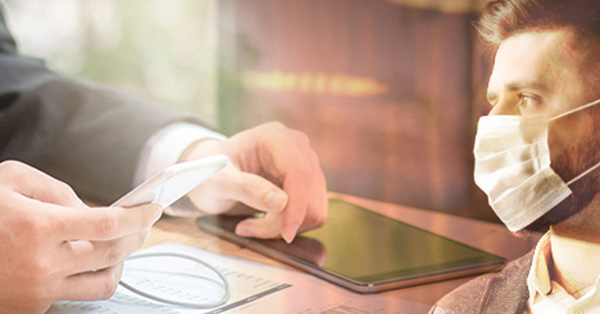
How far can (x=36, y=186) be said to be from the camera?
19.6 inches

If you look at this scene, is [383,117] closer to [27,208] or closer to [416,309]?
[416,309]

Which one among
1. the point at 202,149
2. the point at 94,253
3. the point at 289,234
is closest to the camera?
the point at 94,253

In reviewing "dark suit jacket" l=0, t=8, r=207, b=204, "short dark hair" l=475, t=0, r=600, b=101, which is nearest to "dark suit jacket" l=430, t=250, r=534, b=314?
"short dark hair" l=475, t=0, r=600, b=101

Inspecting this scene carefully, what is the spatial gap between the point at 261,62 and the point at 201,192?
0.59ft

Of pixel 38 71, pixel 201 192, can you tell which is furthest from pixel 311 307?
pixel 38 71

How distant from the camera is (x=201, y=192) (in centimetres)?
72

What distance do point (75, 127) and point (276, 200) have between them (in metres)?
0.35

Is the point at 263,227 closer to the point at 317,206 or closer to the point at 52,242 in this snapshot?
the point at 317,206

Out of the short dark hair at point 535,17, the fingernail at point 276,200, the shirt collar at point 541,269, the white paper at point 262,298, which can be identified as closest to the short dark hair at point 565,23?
the short dark hair at point 535,17

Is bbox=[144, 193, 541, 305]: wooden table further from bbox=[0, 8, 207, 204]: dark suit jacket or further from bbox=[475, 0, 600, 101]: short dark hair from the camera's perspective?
bbox=[0, 8, 207, 204]: dark suit jacket

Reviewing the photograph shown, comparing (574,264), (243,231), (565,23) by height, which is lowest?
(243,231)

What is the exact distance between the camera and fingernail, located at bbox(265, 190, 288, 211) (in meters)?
0.64

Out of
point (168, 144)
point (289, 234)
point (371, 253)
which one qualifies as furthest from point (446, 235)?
point (168, 144)

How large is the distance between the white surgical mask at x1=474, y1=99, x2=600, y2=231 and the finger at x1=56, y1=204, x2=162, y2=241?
0.27 meters
